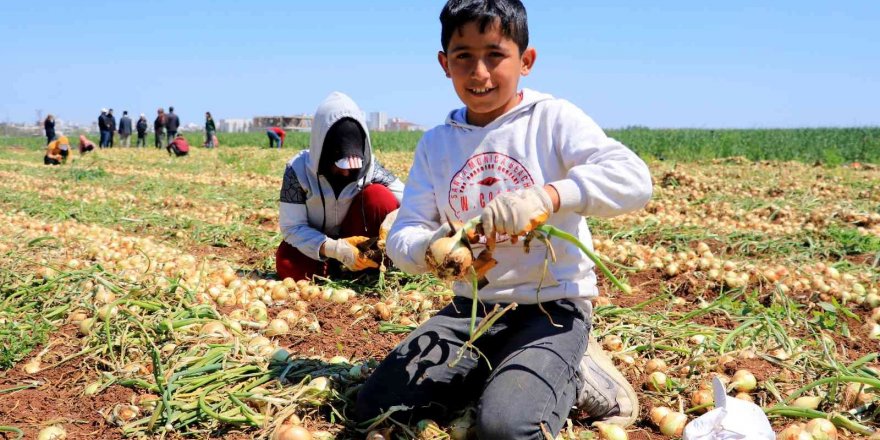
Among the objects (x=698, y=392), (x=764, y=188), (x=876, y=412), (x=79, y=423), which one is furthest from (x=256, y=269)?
(x=764, y=188)

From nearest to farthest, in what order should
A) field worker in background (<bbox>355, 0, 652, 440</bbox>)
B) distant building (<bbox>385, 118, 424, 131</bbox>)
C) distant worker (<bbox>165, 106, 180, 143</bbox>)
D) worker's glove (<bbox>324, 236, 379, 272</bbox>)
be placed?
1. field worker in background (<bbox>355, 0, 652, 440</bbox>)
2. worker's glove (<bbox>324, 236, 379, 272</bbox>)
3. distant worker (<bbox>165, 106, 180, 143</bbox>)
4. distant building (<bbox>385, 118, 424, 131</bbox>)

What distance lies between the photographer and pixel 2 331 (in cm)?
259

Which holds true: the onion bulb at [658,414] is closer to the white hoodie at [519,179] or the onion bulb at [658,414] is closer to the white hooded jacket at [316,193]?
the white hoodie at [519,179]

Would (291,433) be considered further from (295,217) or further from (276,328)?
(295,217)

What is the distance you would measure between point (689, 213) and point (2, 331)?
18.4ft

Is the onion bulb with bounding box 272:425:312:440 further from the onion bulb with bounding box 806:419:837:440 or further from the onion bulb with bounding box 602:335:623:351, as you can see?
the onion bulb with bounding box 806:419:837:440

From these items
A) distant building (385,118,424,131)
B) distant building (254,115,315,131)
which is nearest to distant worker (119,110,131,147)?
distant building (254,115,315,131)

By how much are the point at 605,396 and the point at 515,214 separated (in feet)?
2.51

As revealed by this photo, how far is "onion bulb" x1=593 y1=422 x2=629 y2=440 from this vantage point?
1.92 m

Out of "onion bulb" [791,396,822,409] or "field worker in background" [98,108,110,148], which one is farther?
"field worker in background" [98,108,110,148]

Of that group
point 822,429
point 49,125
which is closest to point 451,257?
point 822,429

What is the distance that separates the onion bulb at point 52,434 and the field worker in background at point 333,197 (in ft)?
5.72

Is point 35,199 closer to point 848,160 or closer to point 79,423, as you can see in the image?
point 79,423

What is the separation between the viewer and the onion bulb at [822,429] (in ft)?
6.01
